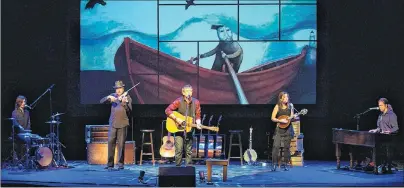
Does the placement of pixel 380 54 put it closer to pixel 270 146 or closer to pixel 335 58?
pixel 335 58

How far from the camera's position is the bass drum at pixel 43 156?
12727 mm

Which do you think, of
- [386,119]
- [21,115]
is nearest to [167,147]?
[21,115]

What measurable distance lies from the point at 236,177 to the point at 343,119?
379 centimetres

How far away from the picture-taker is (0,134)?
14992 mm

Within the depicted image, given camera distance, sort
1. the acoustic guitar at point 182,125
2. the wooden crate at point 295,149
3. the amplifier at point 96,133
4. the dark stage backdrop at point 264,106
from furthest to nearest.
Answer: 1. the dark stage backdrop at point 264,106
2. the amplifier at point 96,133
3. the wooden crate at point 295,149
4. the acoustic guitar at point 182,125

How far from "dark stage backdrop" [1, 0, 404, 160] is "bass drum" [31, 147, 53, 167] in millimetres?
2012

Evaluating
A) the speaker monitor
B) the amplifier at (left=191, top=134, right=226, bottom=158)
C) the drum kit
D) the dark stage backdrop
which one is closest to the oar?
the dark stage backdrop

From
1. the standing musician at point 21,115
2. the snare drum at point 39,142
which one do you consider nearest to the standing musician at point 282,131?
the snare drum at point 39,142

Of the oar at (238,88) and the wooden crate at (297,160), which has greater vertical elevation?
the oar at (238,88)

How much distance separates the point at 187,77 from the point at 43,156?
340 cm

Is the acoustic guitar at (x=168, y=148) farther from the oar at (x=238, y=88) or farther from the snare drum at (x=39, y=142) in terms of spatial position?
the snare drum at (x=39, y=142)

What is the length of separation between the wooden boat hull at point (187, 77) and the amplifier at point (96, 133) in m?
0.95

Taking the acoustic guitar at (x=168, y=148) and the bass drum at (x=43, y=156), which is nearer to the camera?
the bass drum at (x=43, y=156)

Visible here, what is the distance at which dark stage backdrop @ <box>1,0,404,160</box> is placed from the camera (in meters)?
14.5
